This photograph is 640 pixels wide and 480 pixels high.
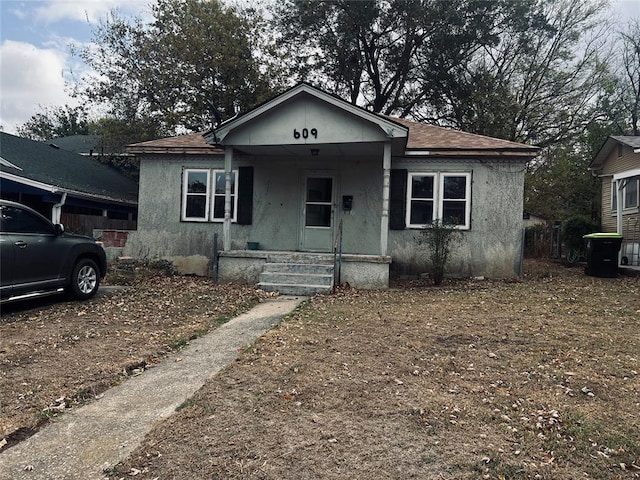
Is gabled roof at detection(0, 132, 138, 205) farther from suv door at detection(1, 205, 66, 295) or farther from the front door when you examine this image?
the front door

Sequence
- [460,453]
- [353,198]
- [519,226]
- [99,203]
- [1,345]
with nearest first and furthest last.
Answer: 1. [460,453]
2. [1,345]
3. [519,226]
4. [353,198]
5. [99,203]

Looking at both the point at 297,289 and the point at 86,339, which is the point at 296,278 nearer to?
the point at 297,289

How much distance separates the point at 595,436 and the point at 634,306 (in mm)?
5597

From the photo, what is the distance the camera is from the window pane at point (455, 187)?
10.5 m

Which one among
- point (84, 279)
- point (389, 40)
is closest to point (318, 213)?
point (84, 279)

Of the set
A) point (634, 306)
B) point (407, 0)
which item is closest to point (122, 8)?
point (407, 0)

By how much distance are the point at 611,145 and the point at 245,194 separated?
1253cm

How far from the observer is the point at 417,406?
10.5ft

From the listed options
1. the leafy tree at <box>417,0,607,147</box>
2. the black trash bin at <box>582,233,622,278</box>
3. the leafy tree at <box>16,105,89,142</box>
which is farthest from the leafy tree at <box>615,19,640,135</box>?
the leafy tree at <box>16,105,89,142</box>

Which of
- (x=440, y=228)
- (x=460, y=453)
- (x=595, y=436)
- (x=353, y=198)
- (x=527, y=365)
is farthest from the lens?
(x=353, y=198)

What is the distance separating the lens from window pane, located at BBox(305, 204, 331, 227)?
1142cm

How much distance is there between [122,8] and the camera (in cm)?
1878

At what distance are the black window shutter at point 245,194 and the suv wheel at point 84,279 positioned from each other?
4.28 metres

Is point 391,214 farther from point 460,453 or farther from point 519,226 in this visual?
point 460,453
